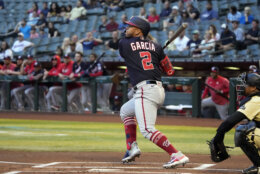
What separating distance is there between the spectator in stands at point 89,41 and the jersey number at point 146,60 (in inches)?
491

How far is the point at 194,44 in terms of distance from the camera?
16.5 meters

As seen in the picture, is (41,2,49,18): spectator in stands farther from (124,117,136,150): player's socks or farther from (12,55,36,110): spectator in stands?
(124,117,136,150): player's socks

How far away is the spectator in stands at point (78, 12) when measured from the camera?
71.3ft

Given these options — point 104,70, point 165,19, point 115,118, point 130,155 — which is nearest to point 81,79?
point 104,70

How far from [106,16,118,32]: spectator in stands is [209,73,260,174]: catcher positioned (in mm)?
14142

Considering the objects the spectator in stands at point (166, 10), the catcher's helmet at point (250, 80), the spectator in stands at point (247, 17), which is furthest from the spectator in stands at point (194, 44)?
the catcher's helmet at point (250, 80)

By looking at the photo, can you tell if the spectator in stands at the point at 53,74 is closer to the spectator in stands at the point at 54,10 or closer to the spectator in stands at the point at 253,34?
the spectator in stands at the point at 253,34

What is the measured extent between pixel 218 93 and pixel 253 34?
91.0 inches

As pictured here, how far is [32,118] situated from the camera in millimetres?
14773

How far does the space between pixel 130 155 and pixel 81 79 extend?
34.3ft

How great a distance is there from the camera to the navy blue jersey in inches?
241

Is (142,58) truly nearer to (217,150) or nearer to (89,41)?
(217,150)

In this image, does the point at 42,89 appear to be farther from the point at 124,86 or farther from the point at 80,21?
the point at 80,21

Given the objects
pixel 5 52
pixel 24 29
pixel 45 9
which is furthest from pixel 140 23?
pixel 45 9
